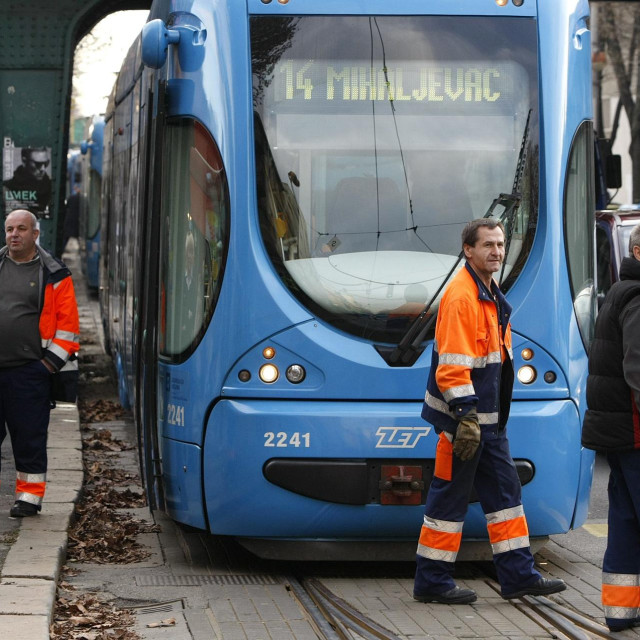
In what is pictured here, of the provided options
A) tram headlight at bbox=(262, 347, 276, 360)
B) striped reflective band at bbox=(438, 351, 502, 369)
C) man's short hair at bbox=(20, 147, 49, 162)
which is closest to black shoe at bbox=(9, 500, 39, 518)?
tram headlight at bbox=(262, 347, 276, 360)

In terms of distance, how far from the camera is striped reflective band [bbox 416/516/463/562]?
6469 millimetres

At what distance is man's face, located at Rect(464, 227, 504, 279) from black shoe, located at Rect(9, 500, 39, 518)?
3231 millimetres

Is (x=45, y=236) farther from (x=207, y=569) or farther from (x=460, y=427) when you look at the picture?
(x=460, y=427)

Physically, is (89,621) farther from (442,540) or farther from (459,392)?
(459,392)

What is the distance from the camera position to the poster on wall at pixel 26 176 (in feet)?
43.9

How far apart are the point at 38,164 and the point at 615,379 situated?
8521 millimetres

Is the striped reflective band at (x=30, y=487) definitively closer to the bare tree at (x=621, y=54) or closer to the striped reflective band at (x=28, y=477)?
the striped reflective band at (x=28, y=477)

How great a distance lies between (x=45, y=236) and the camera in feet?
44.9

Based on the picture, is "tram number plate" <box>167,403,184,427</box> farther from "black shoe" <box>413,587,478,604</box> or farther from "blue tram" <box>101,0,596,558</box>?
"black shoe" <box>413,587,478,604</box>

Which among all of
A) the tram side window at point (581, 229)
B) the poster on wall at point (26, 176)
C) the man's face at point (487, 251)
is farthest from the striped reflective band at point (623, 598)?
the poster on wall at point (26, 176)

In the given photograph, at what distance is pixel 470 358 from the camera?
Result: 623cm

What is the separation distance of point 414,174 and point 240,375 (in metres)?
1.28

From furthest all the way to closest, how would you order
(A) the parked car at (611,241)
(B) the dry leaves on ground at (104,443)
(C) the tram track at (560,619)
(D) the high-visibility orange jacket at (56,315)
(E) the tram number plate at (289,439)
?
1. (B) the dry leaves on ground at (104,443)
2. (A) the parked car at (611,241)
3. (D) the high-visibility orange jacket at (56,315)
4. (E) the tram number plate at (289,439)
5. (C) the tram track at (560,619)

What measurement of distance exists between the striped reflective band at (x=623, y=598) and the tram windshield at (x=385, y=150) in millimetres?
1602
